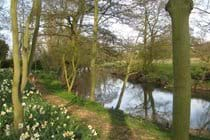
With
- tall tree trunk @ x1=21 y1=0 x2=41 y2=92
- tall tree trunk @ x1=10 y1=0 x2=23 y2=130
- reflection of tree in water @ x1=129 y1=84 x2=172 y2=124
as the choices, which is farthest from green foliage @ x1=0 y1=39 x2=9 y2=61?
tall tree trunk @ x1=10 y1=0 x2=23 y2=130

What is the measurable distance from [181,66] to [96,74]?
70.4 feet

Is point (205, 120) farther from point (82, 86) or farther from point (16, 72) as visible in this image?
point (16, 72)

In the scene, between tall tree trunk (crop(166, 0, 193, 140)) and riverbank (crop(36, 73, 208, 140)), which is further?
riverbank (crop(36, 73, 208, 140))

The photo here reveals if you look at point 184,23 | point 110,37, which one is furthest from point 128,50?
point 184,23

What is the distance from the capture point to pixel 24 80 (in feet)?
27.8

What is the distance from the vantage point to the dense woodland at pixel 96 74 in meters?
3.77

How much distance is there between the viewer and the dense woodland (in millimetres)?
3773

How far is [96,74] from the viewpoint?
2509cm

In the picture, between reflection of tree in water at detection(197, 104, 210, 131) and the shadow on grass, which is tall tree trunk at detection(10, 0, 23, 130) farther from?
reflection of tree in water at detection(197, 104, 210, 131)

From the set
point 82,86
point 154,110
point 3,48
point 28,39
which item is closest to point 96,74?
point 154,110

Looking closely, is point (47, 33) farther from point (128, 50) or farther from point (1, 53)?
point (1, 53)

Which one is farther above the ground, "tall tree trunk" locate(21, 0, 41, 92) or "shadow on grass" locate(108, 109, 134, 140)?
"tall tree trunk" locate(21, 0, 41, 92)

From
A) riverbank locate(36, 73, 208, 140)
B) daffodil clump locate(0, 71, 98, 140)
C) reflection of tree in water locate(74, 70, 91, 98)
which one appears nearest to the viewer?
daffodil clump locate(0, 71, 98, 140)

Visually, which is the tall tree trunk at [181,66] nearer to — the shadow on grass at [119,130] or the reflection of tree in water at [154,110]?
the shadow on grass at [119,130]
